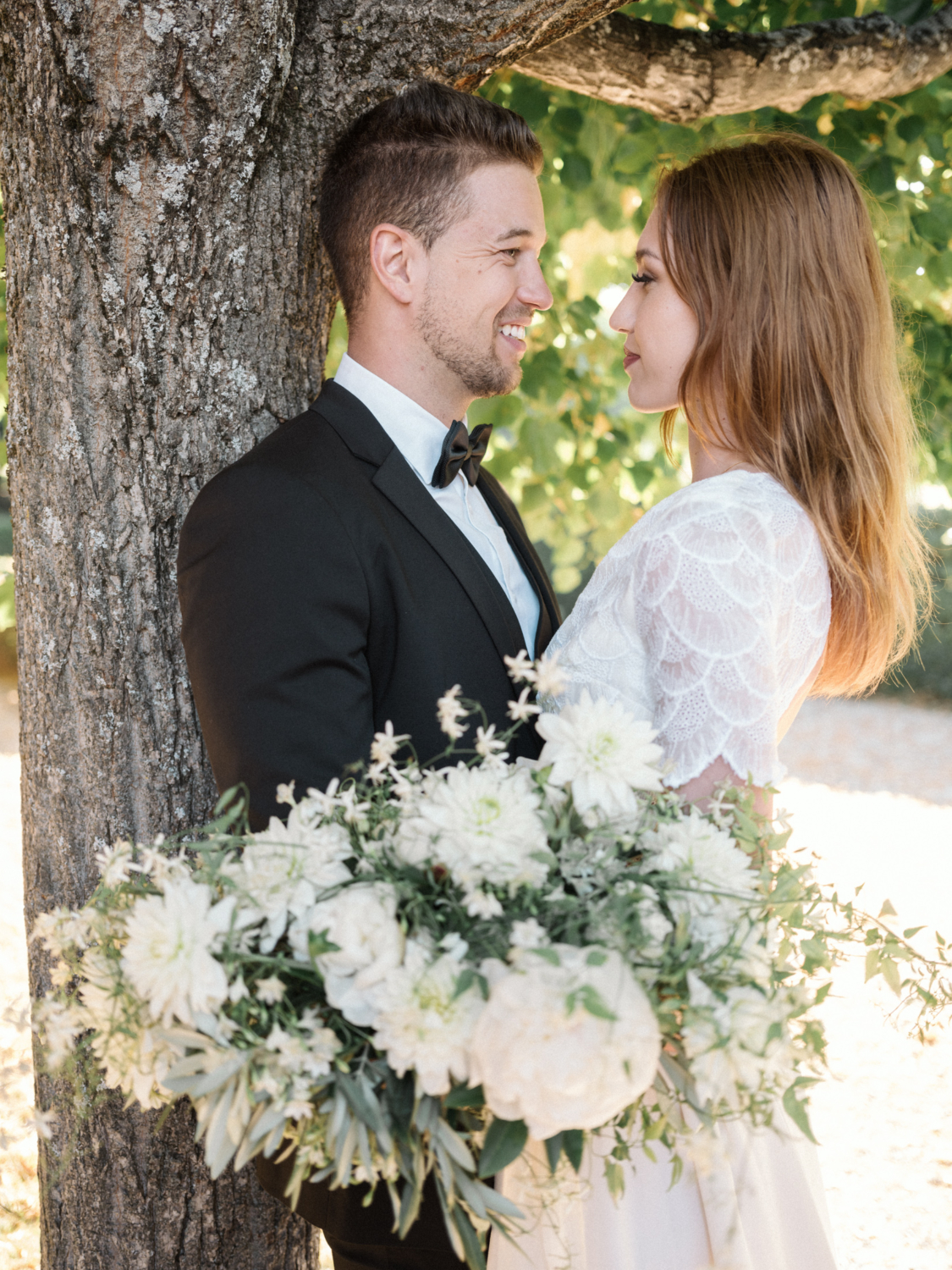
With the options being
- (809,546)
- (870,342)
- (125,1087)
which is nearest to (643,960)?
(125,1087)

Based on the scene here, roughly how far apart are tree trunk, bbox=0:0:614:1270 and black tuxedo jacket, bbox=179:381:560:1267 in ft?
0.94

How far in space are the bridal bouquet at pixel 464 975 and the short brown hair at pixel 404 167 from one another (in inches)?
59.3

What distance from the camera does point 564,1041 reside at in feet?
3.91

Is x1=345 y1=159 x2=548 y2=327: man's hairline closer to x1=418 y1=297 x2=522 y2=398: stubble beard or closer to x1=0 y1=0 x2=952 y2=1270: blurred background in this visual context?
x1=418 y1=297 x2=522 y2=398: stubble beard

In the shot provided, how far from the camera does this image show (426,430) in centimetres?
255

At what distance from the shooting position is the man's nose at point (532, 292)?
2.64 metres

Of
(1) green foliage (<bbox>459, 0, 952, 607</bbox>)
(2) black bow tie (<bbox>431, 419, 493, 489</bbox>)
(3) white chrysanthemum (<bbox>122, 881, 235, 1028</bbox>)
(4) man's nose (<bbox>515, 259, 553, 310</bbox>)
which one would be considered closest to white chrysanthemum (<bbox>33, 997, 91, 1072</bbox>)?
(3) white chrysanthemum (<bbox>122, 881, 235, 1028</bbox>)

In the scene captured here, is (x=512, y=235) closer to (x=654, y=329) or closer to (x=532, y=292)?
(x=532, y=292)

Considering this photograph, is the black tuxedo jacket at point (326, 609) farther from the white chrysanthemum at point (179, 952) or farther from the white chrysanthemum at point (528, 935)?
the white chrysanthemum at point (528, 935)

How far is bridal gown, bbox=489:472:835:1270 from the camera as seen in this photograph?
1.87 metres

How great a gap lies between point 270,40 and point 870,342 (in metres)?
1.46

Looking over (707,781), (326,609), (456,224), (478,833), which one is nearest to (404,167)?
(456,224)

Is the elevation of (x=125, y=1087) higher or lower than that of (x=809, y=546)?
lower

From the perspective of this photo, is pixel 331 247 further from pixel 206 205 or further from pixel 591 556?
pixel 591 556
